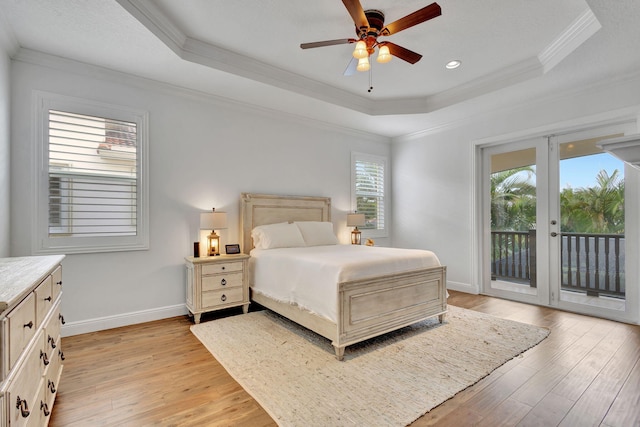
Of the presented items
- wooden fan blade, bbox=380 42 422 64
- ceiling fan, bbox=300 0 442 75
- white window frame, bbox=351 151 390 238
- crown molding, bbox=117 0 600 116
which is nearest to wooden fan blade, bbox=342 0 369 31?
ceiling fan, bbox=300 0 442 75

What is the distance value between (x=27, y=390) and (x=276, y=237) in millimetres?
2782

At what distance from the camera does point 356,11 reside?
217 centimetres

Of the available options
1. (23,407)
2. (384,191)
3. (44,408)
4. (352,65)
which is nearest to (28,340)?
(23,407)

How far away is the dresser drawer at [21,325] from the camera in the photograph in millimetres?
1113

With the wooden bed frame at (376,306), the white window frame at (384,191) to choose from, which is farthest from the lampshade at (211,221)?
the white window frame at (384,191)

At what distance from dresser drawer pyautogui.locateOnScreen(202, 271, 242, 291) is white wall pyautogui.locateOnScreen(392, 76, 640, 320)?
3.31 m

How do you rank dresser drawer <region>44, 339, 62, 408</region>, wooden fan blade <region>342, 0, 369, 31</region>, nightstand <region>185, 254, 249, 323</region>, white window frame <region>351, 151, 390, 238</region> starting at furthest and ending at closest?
white window frame <region>351, 151, 390, 238</region> < nightstand <region>185, 254, 249, 323</region> < wooden fan blade <region>342, 0, 369, 31</region> < dresser drawer <region>44, 339, 62, 408</region>

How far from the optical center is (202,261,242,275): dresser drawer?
3448mm

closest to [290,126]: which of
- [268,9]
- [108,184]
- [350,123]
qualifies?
[350,123]

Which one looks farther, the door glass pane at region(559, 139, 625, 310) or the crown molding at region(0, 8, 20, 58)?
the door glass pane at region(559, 139, 625, 310)

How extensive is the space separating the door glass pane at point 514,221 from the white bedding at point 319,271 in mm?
1879

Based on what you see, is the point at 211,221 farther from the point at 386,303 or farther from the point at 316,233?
the point at 386,303

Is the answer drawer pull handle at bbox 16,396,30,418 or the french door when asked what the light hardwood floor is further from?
the french door

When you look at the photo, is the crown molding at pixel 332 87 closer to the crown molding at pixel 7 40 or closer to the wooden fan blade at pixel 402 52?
the crown molding at pixel 7 40
